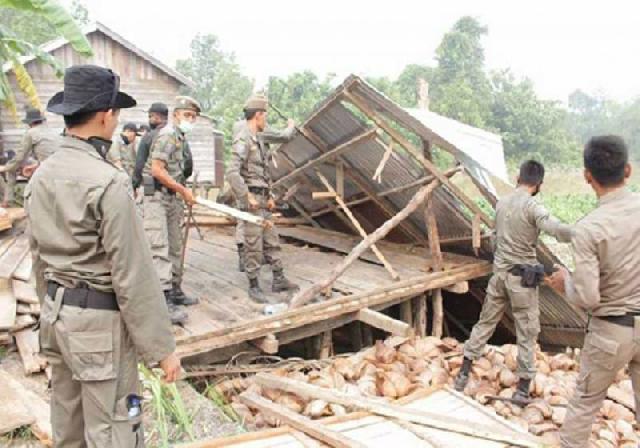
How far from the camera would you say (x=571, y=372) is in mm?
5812

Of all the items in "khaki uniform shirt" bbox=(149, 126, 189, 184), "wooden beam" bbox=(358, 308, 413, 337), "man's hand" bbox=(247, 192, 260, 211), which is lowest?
"wooden beam" bbox=(358, 308, 413, 337)

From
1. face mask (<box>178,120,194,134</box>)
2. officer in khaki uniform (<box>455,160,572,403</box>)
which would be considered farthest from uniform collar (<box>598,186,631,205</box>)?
face mask (<box>178,120,194,134</box>)

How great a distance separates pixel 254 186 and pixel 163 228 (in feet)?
4.31

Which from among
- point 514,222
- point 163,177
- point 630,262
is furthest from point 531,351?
point 163,177

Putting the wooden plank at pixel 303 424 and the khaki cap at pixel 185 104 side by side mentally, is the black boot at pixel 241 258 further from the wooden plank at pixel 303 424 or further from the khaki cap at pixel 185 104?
the wooden plank at pixel 303 424

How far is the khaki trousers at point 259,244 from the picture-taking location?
580 centimetres

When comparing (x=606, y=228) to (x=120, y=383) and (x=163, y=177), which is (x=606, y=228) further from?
(x=163, y=177)

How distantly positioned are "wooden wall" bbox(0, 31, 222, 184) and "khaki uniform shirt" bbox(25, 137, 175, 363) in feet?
46.0

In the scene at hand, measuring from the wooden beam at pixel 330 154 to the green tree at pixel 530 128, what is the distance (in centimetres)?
2539

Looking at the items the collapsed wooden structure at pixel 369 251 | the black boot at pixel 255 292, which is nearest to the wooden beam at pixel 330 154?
the collapsed wooden structure at pixel 369 251

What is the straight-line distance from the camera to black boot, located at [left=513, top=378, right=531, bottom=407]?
5.03 m

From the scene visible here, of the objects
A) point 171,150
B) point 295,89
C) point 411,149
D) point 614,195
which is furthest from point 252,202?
point 295,89

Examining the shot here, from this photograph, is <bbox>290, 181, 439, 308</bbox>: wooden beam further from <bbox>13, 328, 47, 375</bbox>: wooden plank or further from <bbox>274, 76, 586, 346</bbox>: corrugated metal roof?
<bbox>13, 328, 47, 375</bbox>: wooden plank

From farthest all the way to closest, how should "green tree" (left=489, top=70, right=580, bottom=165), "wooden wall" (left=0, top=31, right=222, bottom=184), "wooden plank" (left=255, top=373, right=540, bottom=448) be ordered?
"green tree" (left=489, top=70, right=580, bottom=165)
"wooden wall" (left=0, top=31, right=222, bottom=184)
"wooden plank" (left=255, top=373, right=540, bottom=448)
